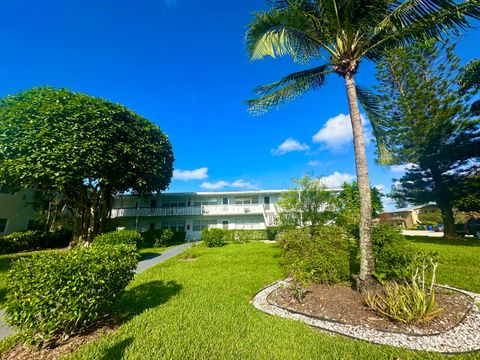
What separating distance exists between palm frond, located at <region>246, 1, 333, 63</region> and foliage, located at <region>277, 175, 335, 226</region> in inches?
415

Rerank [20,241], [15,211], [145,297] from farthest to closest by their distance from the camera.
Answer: [15,211]
[20,241]
[145,297]

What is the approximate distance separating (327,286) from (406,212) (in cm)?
5906

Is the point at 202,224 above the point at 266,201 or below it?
below

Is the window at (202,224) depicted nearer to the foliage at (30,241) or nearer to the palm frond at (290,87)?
the foliage at (30,241)

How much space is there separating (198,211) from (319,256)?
64.7 ft

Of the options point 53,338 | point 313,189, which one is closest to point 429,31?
point 53,338

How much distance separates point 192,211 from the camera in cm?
2394

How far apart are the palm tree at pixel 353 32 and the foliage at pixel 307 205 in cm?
882

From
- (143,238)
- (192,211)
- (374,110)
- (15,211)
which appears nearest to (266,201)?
(192,211)

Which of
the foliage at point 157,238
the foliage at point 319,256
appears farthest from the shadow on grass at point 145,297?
the foliage at point 157,238

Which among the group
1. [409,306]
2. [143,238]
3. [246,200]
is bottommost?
[409,306]

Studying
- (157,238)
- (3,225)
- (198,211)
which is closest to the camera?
(3,225)

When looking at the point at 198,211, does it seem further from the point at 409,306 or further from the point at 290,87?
the point at 409,306

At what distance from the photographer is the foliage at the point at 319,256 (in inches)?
212
